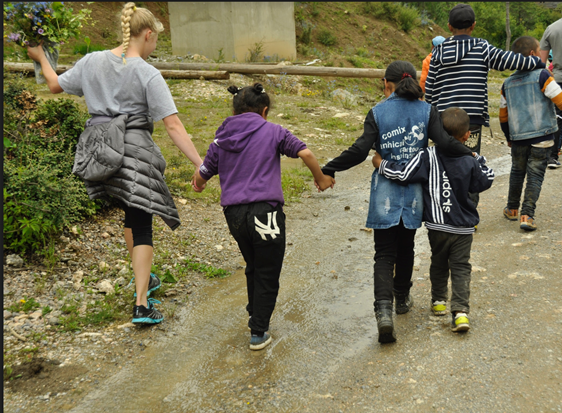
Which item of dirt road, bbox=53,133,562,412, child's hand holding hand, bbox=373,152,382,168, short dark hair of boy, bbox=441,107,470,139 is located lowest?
dirt road, bbox=53,133,562,412

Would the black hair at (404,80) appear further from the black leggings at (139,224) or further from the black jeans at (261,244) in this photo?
the black leggings at (139,224)

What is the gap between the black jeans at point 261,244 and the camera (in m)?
3.31

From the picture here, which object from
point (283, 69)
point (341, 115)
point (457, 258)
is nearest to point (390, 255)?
point (457, 258)

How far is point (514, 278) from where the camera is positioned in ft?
13.9

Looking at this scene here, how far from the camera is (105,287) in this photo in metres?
4.29

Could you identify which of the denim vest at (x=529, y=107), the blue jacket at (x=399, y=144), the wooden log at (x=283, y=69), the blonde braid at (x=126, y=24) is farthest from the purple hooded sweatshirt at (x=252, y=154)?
the wooden log at (x=283, y=69)

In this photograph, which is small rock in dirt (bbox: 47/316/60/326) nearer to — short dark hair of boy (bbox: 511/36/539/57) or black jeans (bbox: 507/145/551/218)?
black jeans (bbox: 507/145/551/218)

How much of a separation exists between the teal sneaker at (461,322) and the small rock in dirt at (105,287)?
2.71 m

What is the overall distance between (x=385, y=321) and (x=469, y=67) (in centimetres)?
263

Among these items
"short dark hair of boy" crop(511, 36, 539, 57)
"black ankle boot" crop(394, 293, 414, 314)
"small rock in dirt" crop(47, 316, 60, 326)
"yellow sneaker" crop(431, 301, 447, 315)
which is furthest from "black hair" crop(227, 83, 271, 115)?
"short dark hair of boy" crop(511, 36, 539, 57)

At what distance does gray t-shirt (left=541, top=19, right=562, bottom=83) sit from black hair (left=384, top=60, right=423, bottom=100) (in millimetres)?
4521

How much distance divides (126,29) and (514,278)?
3.54 meters

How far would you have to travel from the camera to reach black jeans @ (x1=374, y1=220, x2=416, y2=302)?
346 centimetres

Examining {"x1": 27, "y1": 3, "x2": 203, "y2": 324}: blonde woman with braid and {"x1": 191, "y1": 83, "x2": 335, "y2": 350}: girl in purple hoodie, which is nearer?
{"x1": 191, "y1": 83, "x2": 335, "y2": 350}: girl in purple hoodie
